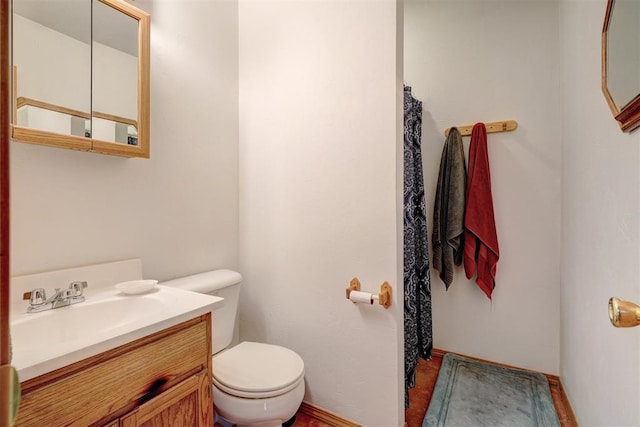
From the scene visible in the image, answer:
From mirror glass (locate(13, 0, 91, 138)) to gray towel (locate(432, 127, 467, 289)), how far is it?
6.73 feet

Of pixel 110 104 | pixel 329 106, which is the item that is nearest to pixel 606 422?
pixel 329 106

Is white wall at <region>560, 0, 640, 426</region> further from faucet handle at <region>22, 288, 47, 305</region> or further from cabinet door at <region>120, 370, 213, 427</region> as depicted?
faucet handle at <region>22, 288, 47, 305</region>

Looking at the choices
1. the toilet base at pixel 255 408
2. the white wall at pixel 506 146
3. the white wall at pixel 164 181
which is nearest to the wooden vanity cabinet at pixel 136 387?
the toilet base at pixel 255 408

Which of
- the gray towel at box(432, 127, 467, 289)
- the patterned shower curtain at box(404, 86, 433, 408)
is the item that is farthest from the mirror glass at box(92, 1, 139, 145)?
the gray towel at box(432, 127, 467, 289)

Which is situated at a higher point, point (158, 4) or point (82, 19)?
point (158, 4)

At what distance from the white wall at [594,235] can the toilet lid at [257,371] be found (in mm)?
1116

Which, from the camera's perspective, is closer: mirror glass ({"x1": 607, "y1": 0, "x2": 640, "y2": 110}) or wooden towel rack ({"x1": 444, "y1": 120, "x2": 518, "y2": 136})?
mirror glass ({"x1": 607, "y1": 0, "x2": 640, "y2": 110})

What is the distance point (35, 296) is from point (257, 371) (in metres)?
0.86

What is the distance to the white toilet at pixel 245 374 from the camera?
4.05 feet

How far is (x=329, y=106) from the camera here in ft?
5.09

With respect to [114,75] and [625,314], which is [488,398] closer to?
[625,314]

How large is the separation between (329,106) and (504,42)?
1435 mm

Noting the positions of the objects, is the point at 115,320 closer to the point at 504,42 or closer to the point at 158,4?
the point at 158,4

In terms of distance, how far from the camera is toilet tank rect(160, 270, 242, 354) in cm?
145
